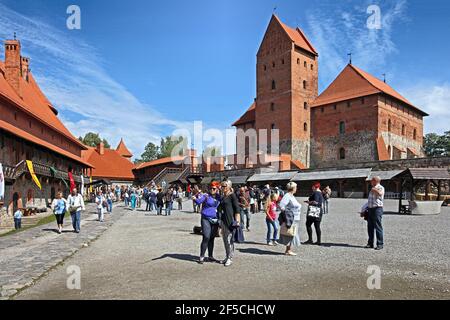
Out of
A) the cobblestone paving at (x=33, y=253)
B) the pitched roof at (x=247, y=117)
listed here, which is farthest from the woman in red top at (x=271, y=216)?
the pitched roof at (x=247, y=117)

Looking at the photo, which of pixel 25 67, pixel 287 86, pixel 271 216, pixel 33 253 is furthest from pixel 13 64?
pixel 287 86

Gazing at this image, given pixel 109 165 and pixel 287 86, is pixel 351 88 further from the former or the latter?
pixel 109 165

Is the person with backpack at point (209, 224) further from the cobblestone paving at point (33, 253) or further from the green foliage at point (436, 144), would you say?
the green foliage at point (436, 144)

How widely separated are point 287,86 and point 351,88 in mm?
8850

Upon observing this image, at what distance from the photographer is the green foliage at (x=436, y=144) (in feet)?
242

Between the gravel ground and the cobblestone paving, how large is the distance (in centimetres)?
27

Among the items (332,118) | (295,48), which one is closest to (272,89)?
(295,48)

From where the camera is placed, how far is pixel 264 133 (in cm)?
5472

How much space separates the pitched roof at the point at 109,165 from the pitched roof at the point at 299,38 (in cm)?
3553

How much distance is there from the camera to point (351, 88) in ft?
163

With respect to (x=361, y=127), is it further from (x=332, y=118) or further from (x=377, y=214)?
(x=377, y=214)

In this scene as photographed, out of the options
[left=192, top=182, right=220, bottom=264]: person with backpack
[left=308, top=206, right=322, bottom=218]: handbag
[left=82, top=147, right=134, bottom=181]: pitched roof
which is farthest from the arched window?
[left=192, top=182, right=220, bottom=264]: person with backpack

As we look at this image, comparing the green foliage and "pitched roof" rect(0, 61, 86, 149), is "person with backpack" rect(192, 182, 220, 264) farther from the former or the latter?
the green foliage
